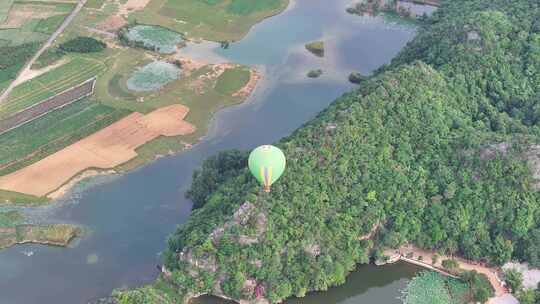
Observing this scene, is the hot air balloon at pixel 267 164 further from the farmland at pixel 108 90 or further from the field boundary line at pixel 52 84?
the field boundary line at pixel 52 84

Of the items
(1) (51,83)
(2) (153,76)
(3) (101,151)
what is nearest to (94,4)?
(1) (51,83)

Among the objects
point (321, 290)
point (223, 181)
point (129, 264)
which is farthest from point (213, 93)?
point (321, 290)

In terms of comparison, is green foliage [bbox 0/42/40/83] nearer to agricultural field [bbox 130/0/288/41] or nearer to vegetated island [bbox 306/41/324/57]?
agricultural field [bbox 130/0/288/41]

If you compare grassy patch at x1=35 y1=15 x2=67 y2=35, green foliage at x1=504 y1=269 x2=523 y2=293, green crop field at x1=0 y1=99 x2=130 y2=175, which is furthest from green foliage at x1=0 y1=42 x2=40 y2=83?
green foliage at x1=504 y1=269 x2=523 y2=293

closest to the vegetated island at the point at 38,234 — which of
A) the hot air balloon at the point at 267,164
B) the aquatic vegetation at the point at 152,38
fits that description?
the hot air balloon at the point at 267,164

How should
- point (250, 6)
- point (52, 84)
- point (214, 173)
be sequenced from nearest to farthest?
point (214, 173) → point (52, 84) → point (250, 6)

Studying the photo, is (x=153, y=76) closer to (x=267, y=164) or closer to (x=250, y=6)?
(x=250, y=6)
